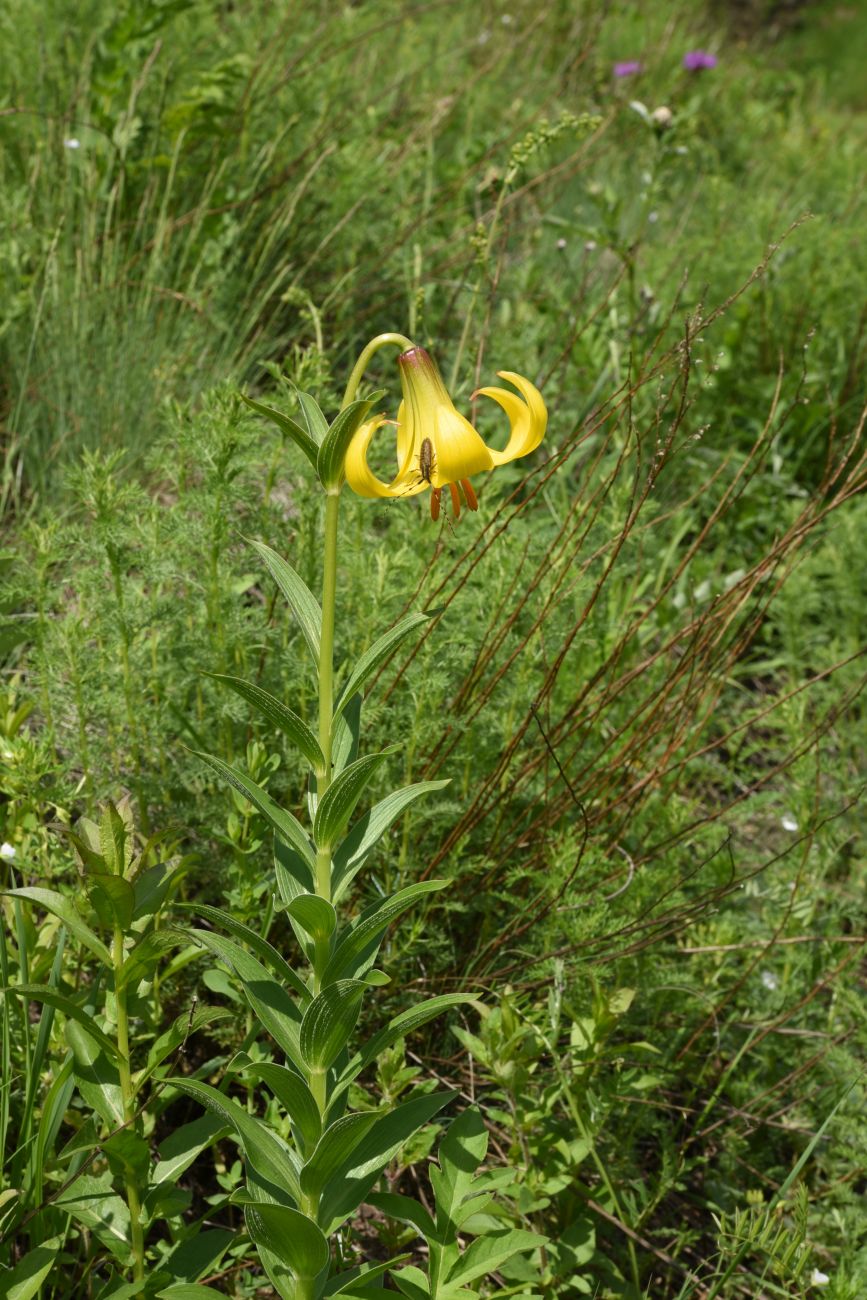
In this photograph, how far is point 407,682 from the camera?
6.42ft

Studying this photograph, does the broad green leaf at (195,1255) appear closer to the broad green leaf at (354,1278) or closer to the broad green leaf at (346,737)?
the broad green leaf at (354,1278)

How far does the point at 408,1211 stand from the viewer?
4.64 feet

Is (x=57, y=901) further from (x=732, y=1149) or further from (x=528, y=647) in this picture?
(x=732, y=1149)

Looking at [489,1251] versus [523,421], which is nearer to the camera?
[523,421]

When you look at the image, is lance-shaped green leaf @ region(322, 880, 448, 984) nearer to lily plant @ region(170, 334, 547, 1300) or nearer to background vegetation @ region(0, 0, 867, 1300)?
lily plant @ region(170, 334, 547, 1300)

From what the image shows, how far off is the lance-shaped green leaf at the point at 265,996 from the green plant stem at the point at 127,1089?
0.14 m

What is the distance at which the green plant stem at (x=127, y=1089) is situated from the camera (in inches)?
54.2

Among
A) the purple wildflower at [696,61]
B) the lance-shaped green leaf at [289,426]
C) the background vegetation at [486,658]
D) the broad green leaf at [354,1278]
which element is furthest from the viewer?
the purple wildflower at [696,61]

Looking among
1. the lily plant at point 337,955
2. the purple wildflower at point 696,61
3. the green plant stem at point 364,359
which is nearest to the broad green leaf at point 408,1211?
the lily plant at point 337,955

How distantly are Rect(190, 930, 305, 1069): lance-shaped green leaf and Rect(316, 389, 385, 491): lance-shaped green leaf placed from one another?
510 mm

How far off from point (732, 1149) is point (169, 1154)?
984mm

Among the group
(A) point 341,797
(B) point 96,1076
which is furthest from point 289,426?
(B) point 96,1076

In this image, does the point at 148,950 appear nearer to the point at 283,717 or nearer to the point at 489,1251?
the point at 283,717

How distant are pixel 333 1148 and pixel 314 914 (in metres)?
0.26
